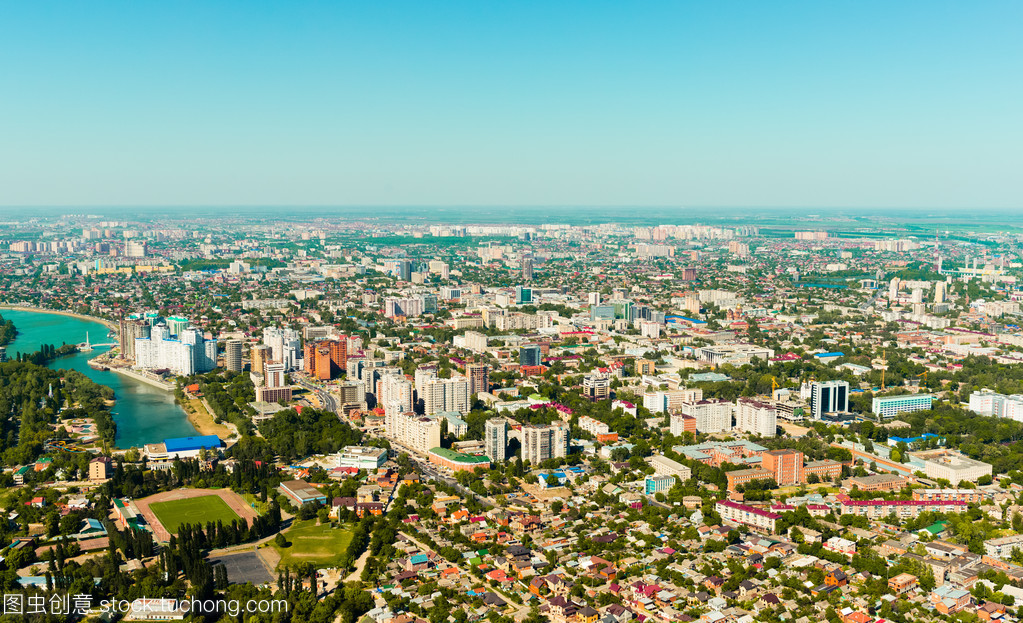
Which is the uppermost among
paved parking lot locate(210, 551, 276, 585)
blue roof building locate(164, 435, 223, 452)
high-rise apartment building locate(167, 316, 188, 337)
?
high-rise apartment building locate(167, 316, 188, 337)

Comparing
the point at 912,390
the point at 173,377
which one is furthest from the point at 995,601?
the point at 173,377

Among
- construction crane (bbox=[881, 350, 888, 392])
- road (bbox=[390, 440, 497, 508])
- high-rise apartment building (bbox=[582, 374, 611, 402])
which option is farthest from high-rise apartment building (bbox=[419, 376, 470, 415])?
construction crane (bbox=[881, 350, 888, 392])

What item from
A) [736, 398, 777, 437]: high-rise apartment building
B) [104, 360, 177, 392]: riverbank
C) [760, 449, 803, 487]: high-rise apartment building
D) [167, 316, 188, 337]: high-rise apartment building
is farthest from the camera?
[167, 316, 188, 337]: high-rise apartment building

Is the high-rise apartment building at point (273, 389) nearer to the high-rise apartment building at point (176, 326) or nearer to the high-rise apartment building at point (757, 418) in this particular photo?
the high-rise apartment building at point (176, 326)

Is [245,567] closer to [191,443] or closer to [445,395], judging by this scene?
[191,443]

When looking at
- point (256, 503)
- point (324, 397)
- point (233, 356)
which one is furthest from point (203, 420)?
point (256, 503)

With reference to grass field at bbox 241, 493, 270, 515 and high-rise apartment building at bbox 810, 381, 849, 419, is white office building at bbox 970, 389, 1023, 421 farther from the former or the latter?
grass field at bbox 241, 493, 270, 515

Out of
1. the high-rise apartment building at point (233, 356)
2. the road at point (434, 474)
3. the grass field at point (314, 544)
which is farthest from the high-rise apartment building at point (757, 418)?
the high-rise apartment building at point (233, 356)
